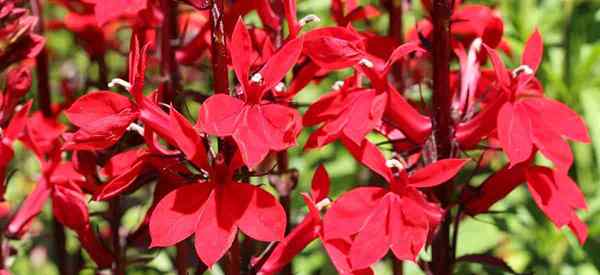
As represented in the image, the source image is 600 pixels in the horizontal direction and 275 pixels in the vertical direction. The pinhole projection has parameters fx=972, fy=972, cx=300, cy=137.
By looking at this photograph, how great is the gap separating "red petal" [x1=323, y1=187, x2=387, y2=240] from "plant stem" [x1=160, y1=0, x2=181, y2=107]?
1.48 feet

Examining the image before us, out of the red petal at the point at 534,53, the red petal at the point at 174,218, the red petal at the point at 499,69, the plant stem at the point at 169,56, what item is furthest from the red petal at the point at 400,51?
the plant stem at the point at 169,56

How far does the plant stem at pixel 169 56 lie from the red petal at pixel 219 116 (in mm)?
435

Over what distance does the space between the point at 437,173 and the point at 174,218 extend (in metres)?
0.36

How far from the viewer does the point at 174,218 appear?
4.02 ft

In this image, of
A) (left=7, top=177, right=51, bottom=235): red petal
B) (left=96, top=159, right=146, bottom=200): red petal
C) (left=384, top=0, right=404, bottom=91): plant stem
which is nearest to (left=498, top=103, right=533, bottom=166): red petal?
(left=96, top=159, right=146, bottom=200): red petal

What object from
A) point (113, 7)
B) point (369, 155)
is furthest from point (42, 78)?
point (369, 155)

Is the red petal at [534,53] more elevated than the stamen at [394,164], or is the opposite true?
the red petal at [534,53]

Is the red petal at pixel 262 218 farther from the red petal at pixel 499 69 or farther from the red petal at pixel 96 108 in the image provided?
the red petal at pixel 499 69

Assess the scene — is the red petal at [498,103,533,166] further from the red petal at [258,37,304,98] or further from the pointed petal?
the red petal at [258,37,304,98]

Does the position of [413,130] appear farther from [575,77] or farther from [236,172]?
[575,77]

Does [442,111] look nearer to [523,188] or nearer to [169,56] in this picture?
[169,56]

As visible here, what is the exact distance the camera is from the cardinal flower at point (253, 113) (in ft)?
3.86

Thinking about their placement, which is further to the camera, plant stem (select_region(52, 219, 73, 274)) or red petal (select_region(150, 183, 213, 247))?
plant stem (select_region(52, 219, 73, 274))

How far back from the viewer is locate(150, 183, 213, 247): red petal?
3.98 ft
